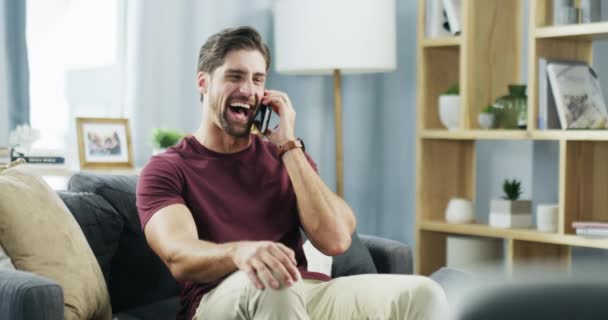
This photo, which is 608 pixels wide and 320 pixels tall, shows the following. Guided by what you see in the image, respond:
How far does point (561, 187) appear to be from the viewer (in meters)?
3.30

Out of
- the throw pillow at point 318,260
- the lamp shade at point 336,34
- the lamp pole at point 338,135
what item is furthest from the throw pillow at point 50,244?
the lamp pole at point 338,135

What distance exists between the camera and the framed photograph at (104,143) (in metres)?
3.41

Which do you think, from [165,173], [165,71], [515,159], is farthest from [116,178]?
[515,159]

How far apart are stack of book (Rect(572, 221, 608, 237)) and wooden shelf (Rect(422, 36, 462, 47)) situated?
88 centimetres

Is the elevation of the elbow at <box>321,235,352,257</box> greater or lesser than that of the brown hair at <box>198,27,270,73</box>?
lesser

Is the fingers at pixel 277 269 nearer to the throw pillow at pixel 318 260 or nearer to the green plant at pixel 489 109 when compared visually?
the throw pillow at pixel 318 260

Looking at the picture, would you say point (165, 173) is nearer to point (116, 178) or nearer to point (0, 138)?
point (116, 178)

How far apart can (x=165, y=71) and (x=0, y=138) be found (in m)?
0.83

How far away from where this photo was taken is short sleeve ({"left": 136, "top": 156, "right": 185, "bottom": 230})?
211cm

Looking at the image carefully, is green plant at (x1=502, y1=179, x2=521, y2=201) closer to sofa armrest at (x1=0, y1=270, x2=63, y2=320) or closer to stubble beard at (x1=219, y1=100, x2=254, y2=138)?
stubble beard at (x1=219, y1=100, x2=254, y2=138)

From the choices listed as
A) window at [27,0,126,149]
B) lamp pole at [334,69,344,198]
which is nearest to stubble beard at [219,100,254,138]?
window at [27,0,126,149]

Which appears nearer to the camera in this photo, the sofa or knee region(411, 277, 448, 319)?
knee region(411, 277, 448, 319)

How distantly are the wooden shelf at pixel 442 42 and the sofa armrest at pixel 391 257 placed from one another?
120cm

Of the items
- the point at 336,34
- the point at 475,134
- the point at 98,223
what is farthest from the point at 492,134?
the point at 98,223
